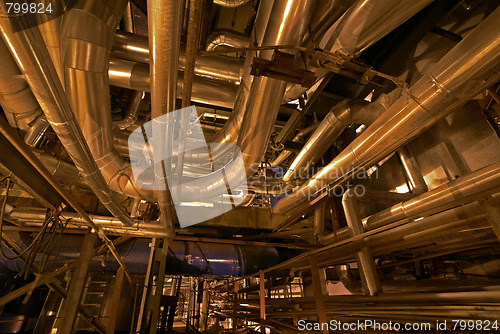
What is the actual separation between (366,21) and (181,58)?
134 centimetres

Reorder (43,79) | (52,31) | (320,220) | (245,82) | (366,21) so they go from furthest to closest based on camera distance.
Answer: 1. (320,220)
2. (245,82)
3. (366,21)
4. (52,31)
5. (43,79)

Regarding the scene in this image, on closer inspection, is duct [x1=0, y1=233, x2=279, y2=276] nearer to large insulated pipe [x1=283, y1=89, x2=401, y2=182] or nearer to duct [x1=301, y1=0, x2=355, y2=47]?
large insulated pipe [x1=283, y1=89, x2=401, y2=182]

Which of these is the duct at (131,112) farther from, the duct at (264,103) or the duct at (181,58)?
the duct at (264,103)

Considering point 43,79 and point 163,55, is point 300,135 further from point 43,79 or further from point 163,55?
point 43,79

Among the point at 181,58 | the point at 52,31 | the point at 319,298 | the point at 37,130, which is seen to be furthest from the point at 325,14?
the point at 37,130

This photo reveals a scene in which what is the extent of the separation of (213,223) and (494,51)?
3932 mm

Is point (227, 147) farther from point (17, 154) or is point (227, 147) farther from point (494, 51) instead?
point (494, 51)

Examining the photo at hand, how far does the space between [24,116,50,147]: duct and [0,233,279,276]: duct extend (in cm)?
236

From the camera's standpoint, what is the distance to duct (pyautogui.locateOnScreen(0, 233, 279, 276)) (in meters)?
3.47

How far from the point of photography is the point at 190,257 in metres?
3.87

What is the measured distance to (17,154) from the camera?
1380mm

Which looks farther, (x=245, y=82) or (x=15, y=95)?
(x=245, y=82)

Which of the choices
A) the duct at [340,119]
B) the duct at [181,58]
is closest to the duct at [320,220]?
the duct at [340,119]

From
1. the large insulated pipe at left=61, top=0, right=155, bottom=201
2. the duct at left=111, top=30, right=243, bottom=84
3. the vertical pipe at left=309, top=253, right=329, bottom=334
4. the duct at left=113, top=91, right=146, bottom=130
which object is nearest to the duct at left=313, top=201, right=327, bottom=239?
the vertical pipe at left=309, top=253, right=329, bottom=334
